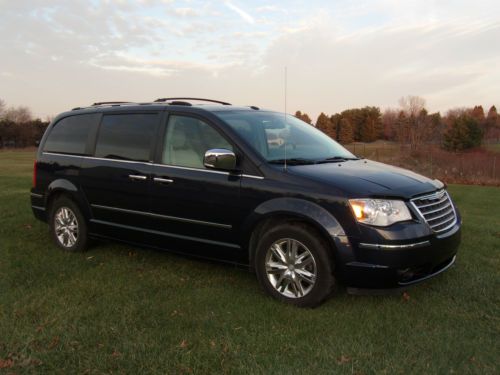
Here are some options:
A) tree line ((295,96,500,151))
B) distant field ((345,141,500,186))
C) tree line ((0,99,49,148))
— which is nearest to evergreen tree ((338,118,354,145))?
tree line ((295,96,500,151))

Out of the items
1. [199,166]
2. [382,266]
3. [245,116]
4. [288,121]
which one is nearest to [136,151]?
[199,166]

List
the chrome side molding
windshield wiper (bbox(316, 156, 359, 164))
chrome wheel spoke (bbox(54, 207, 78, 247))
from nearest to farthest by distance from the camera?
the chrome side molding, windshield wiper (bbox(316, 156, 359, 164)), chrome wheel spoke (bbox(54, 207, 78, 247))

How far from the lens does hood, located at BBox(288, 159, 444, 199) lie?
12.7 feet

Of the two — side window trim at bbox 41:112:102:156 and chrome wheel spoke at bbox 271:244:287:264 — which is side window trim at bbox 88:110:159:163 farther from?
chrome wheel spoke at bbox 271:244:287:264

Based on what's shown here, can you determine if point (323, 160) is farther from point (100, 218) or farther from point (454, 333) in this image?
point (100, 218)

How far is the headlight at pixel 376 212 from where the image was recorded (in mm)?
3787

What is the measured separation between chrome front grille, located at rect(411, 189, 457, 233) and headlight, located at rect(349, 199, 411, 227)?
0.24m

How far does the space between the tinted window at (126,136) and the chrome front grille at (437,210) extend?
2766 mm

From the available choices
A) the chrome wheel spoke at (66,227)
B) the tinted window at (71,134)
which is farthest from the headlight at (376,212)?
the chrome wheel spoke at (66,227)

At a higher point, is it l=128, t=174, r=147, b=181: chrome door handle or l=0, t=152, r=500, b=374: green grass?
l=128, t=174, r=147, b=181: chrome door handle

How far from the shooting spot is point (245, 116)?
4.96m

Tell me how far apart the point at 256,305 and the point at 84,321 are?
1.43 meters

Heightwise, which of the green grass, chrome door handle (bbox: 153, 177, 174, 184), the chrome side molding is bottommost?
the green grass

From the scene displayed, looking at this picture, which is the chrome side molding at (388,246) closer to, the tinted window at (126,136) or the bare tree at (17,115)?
the tinted window at (126,136)
